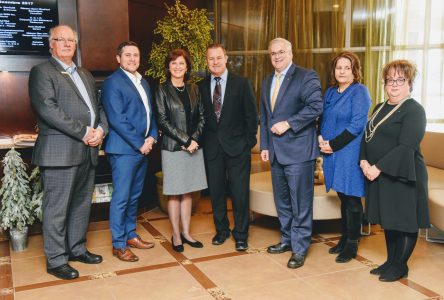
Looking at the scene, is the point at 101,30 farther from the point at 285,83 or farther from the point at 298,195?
the point at 298,195

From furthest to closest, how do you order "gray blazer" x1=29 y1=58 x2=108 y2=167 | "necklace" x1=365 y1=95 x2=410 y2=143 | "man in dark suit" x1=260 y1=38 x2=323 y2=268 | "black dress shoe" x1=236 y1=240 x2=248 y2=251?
"black dress shoe" x1=236 y1=240 x2=248 y2=251 → "man in dark suit" x1=260 y1=38 x2=323 y2=268 → "gray blazer" x1=29 y1=58 x2=108 y2=167 → "necklace" x1=365 y1=95 x2=410 y2=143

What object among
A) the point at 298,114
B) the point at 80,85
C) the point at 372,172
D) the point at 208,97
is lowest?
the point at 372,172

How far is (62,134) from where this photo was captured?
3422 mm

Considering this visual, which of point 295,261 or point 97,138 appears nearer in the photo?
point 97,138

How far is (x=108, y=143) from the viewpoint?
12.3 feet

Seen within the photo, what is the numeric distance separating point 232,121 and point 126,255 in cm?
137

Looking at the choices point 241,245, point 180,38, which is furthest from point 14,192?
point 180,38

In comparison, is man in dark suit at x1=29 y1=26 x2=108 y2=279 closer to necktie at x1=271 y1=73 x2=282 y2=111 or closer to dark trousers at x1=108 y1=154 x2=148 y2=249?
dark trousers at x1=108 y1=154 x2=148 y2=249

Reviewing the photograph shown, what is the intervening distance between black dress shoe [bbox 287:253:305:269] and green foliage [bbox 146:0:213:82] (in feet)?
7.88

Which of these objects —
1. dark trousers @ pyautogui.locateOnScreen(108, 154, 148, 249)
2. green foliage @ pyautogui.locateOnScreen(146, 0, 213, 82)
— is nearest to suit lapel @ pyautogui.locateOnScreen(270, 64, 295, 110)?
dark trousers @ pyautogui.locateOnScreen(108, 154, 148, 249)

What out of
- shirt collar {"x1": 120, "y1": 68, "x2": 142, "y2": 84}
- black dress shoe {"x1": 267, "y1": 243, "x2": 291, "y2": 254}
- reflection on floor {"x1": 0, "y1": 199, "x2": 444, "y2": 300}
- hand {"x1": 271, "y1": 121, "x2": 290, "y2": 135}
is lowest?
reflection on floor {"x1": 0, "y1": 199, "x2": 444, "y2": 300}

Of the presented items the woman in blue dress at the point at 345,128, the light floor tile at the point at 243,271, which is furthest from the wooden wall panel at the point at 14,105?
the woman in blue dress at the point at 345,128

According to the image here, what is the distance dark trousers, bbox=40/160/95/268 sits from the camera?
3490 mm

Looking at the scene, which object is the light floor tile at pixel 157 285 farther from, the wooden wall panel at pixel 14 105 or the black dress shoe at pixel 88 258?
the wooden wall panel at pixel 14 105
